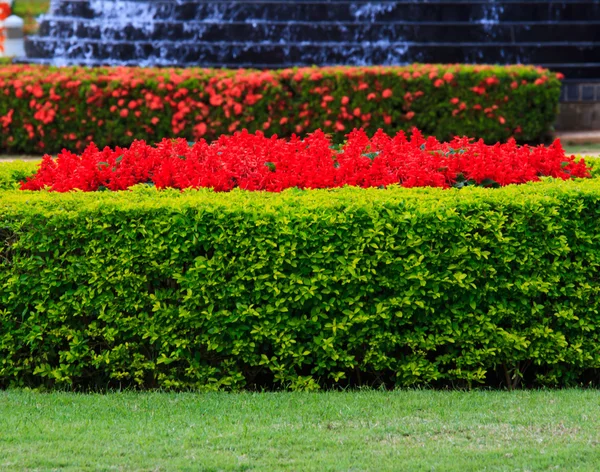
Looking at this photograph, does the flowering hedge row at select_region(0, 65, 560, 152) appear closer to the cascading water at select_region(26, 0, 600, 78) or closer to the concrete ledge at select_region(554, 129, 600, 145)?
the concrete ledge at select_region(554, 129, 600, 145)

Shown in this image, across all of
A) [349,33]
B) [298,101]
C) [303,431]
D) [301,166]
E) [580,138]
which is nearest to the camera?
[303,431]

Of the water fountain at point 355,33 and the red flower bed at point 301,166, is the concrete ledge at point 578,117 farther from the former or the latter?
the red flower bed at point 301,166

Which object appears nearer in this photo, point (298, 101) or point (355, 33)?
point (298, 101)

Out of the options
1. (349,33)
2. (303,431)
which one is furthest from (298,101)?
(303,431)

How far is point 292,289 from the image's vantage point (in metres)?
5.19

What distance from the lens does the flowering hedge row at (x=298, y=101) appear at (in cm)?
1383

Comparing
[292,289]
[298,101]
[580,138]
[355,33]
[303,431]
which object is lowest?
[303,431]

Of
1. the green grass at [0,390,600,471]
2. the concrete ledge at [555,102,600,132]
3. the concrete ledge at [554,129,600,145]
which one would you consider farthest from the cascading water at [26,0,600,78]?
the green grass at [0,390,600,471]

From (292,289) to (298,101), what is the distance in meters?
9.01

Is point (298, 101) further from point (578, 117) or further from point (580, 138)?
point (578, 117)

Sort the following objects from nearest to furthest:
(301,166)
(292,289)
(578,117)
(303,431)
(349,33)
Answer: (303,431), (292,289), (301,166), (578,117), (349,33)

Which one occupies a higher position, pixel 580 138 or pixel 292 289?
pixel 292 289

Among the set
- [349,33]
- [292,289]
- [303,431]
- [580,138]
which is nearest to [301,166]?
[292,289]

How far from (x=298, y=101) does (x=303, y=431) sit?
9902mm
